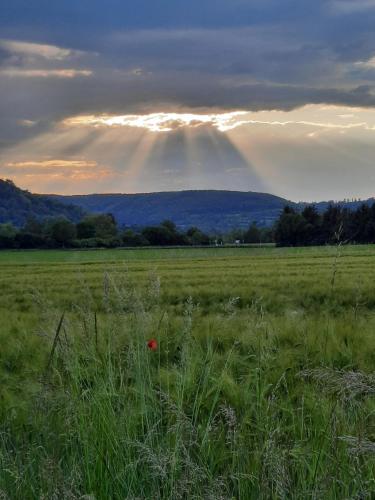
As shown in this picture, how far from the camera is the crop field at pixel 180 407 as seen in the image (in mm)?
3494

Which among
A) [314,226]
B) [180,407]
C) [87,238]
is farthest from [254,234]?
[180,407]

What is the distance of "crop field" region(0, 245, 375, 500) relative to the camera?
3.49m

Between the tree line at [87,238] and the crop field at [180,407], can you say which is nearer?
the crop field at [180,407]

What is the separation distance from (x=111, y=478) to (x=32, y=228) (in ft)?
426

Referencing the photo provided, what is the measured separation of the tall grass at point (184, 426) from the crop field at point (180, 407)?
0.07 feet

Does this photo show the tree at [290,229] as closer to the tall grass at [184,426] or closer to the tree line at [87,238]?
the tree line at [87,238]

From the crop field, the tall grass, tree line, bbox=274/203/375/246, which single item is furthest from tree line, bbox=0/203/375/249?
the tall grass

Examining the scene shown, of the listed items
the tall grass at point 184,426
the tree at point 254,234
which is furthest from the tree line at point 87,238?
the tall grass at point 184,426

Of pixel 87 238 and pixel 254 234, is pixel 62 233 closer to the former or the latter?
pixel 87 238

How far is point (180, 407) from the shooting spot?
3.79m

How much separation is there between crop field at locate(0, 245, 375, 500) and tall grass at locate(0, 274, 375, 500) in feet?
0.07

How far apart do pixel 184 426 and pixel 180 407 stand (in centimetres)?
20

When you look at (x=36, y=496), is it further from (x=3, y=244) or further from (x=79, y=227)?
(x=79, y=227)

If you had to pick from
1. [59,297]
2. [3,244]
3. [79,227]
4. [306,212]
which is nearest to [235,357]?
[59,297]
